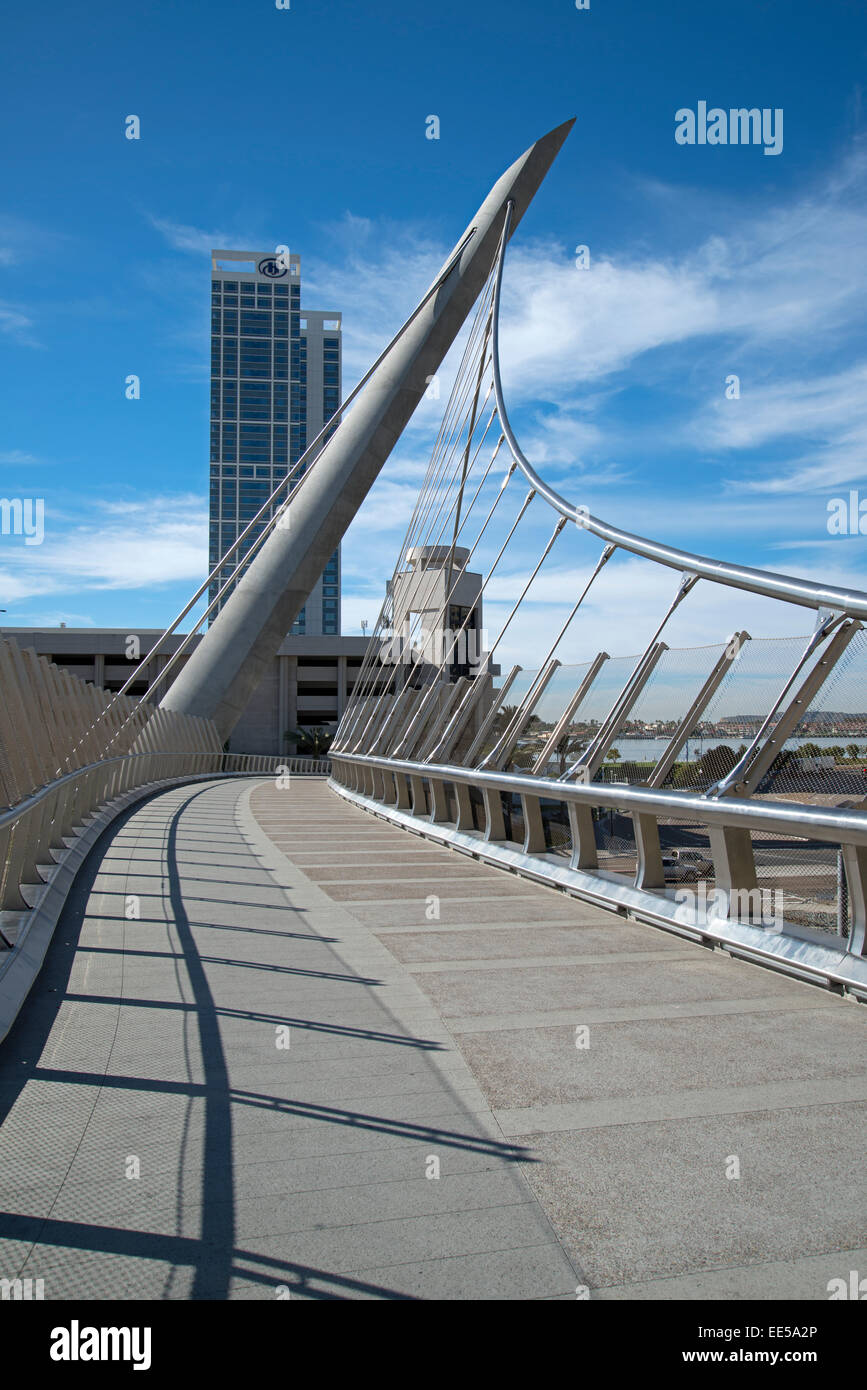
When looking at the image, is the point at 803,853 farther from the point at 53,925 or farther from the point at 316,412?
the point at 316,412

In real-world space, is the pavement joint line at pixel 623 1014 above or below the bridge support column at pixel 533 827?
below

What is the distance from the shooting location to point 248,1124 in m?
3.53

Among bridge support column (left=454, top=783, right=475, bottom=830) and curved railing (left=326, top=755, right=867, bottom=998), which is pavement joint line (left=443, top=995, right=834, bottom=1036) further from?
bridge support column (left=454, top=783, right=475, bottom=830)

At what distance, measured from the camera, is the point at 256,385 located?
17900 cm

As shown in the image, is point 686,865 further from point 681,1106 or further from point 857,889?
point 681,1106

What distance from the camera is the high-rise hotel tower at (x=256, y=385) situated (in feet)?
579

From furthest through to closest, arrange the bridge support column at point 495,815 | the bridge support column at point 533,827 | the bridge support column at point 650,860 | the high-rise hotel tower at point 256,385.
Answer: the high-rise hotel tower at point 256,385 → the bridge support column at point 495,815 → the bridge support column at point 533,827 → the bridge support column at point 650,860

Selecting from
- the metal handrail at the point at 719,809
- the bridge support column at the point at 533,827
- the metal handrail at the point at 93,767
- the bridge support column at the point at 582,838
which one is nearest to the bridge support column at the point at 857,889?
the metal handrail at the point at 719,809

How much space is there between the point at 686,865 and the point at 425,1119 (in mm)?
4032

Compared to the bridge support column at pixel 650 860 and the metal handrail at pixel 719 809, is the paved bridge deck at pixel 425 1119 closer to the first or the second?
the bridge support column at pixel 650 860

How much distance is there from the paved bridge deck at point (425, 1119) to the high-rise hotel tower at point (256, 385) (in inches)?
6709

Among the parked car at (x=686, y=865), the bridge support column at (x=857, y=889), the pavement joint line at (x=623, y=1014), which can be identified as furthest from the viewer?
the parked car at (x=686, y=865)

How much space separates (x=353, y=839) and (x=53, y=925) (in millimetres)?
7164

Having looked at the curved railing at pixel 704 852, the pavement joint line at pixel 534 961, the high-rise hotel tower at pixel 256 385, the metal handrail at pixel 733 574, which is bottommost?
the pavement joint line at pixel 534 961
